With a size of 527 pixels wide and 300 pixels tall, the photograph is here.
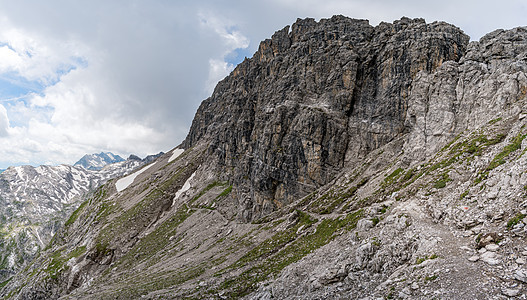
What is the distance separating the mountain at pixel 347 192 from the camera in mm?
19812

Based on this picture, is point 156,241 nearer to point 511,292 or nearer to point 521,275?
point 511,292

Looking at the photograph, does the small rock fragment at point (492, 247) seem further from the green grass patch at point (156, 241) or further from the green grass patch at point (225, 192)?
the green grass patch at point (225, 192)

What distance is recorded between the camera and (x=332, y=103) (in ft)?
265

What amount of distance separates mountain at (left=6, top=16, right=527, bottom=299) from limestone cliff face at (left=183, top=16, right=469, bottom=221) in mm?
435

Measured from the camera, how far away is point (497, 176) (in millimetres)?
22688

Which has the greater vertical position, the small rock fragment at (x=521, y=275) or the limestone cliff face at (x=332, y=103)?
the limestone cliff face at (x=332, y=103)

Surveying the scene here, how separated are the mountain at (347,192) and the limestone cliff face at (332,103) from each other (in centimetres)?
44

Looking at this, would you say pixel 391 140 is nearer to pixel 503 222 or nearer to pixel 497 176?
pixel 497 176

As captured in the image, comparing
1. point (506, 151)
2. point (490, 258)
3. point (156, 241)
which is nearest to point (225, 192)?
point (156, 241)

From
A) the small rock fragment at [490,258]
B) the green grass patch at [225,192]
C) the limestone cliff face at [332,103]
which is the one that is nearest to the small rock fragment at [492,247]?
the small rock fragment at [490,258]

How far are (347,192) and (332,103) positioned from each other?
3592cm

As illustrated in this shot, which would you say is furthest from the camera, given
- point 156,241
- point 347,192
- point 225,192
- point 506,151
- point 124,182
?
point 124,182

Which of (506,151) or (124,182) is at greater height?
(124,182)

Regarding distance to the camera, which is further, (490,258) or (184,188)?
(184,188)
